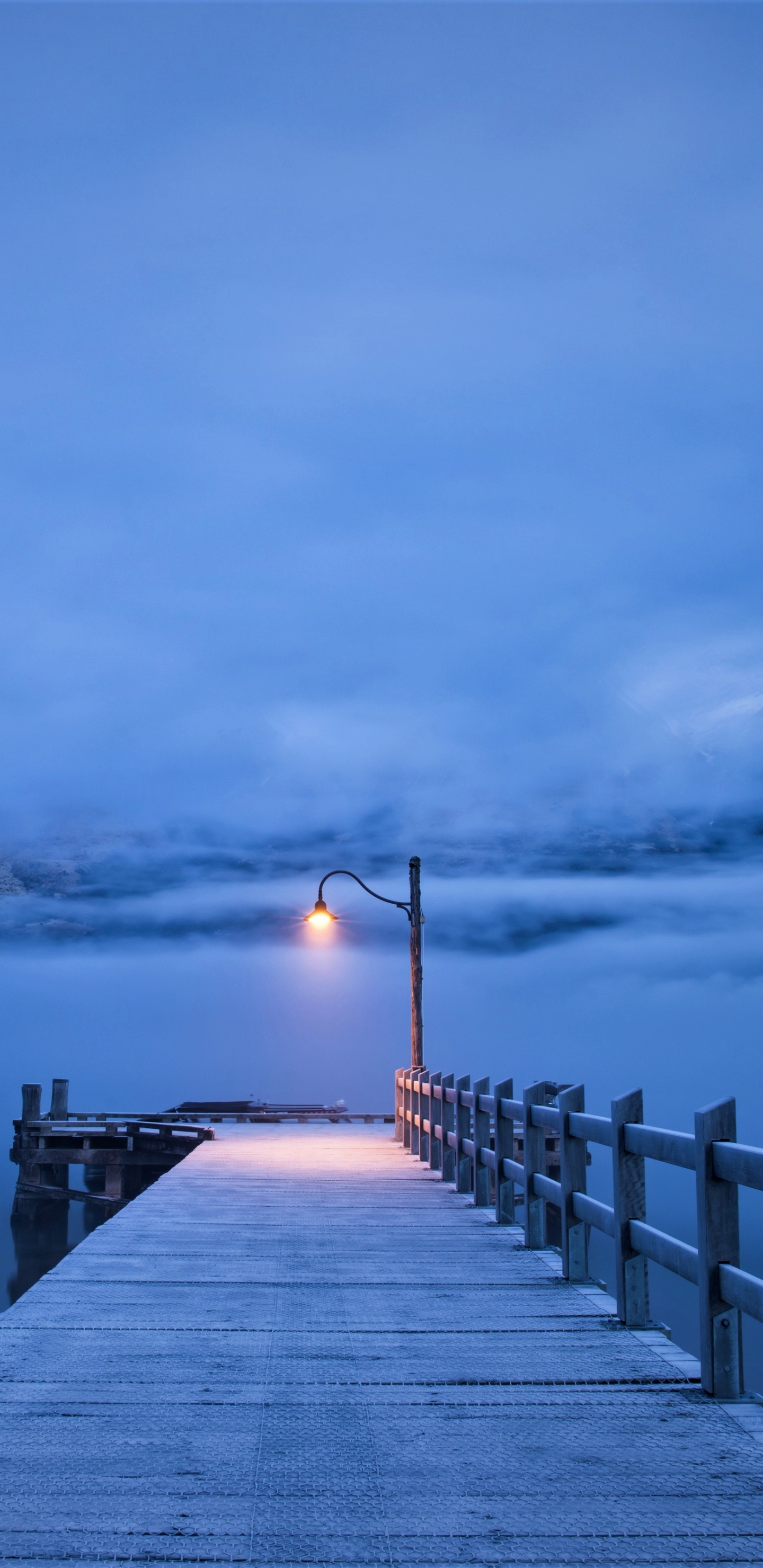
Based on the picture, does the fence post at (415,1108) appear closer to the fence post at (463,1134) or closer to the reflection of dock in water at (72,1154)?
the fence post at (463,1134)

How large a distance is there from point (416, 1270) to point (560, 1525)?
394cm

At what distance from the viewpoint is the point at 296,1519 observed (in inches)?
133

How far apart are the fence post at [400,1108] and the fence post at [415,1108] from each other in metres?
1.04

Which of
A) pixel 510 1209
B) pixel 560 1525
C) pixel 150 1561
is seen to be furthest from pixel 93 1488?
pixel 510 1209

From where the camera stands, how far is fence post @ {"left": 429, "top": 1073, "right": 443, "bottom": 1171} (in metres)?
13.8

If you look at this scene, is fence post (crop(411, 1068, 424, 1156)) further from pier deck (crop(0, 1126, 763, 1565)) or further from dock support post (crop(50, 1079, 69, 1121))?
dock support post (crop(50, 1079, 69, 1121))

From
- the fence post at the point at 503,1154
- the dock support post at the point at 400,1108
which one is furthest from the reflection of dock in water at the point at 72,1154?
the fence post at the point at 503,1154

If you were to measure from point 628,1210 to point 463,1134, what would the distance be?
246 inches

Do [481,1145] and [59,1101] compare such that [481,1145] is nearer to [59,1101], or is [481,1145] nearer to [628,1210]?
[628,1210]

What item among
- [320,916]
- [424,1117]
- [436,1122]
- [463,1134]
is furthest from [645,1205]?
[320,916]

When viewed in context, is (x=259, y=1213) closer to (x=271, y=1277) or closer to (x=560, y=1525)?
(x=271, y=1277)

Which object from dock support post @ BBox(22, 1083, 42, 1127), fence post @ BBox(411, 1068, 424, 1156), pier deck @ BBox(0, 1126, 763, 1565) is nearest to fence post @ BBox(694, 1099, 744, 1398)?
pier deck @ BBox(0, 1126, 763, 1565)

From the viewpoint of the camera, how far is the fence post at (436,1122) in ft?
45.3

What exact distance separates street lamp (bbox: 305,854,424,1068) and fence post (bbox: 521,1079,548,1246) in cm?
1184
